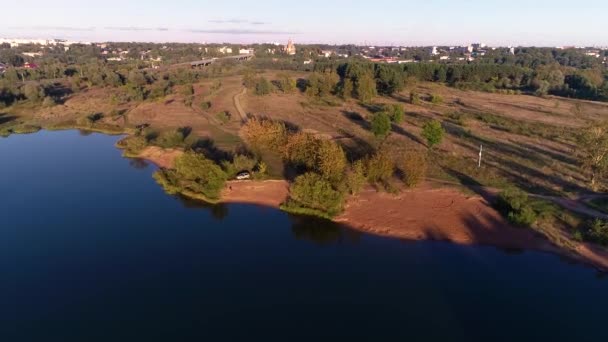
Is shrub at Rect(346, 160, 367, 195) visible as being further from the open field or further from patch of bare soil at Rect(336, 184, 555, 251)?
the open field

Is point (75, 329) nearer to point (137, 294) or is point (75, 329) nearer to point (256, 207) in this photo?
point (137, 294)

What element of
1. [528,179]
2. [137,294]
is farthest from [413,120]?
[137,294]

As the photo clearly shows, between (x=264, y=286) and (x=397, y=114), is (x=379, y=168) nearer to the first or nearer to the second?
(x=264, y=286)

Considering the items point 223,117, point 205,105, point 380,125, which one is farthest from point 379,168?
point 205,105

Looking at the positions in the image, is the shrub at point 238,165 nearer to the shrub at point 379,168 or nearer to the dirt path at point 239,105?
the shrub at point 379,168

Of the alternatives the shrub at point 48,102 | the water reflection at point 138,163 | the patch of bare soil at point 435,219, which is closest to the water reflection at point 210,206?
the patch of bare soil at point 435,219

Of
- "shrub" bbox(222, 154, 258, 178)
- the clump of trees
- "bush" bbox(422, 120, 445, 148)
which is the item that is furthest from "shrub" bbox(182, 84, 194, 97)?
"bush" bbox(422, 120, 445, 148)
